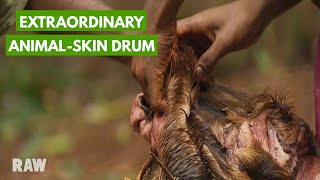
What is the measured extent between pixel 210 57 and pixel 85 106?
0.36 m

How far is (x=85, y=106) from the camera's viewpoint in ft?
3.82

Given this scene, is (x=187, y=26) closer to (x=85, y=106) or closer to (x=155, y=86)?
(x=155, y=86)

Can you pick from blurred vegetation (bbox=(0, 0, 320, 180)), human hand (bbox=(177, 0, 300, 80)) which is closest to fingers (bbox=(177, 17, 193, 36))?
human hand (bbox=(177, 0, 300, 80))

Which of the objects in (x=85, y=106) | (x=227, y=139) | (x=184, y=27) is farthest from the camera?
(x=85, y=106)

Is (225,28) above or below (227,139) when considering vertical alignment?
above

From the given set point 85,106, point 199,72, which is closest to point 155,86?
point 199,72

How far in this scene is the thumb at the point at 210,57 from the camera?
862 millimetres

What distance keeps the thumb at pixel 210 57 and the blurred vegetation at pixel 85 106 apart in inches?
9.9

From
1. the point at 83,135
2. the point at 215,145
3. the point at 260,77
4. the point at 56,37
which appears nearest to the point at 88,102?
the point at 83,135

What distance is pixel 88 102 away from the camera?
1.16m

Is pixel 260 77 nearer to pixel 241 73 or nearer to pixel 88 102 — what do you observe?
pixel 241 73

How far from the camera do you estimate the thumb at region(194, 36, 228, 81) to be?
862mm

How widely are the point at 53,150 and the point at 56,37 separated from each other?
8.9 inches

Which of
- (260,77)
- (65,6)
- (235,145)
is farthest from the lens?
(260,77)
